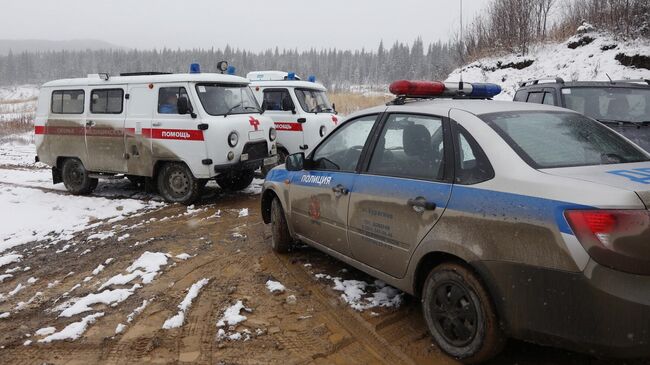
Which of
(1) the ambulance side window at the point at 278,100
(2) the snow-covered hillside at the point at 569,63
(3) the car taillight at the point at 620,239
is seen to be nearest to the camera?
(3) the car taillight at the point at 620,239

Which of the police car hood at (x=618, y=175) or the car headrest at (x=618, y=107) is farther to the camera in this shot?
the car headrest at (x=618, y=107)

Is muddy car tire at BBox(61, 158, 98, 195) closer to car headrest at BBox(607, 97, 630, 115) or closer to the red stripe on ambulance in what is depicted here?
the red stripe on ambulance

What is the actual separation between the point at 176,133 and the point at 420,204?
5.92 m

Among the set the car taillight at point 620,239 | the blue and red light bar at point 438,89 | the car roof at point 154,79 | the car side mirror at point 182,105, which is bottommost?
the car taillight at point 620,239

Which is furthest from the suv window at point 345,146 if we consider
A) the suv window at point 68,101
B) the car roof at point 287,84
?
the suv window at point 68,101

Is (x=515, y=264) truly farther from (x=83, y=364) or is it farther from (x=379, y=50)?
(x=379, y=50)

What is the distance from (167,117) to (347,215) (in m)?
5.28

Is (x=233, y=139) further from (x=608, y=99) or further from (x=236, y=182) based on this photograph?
(x=608, y=99)

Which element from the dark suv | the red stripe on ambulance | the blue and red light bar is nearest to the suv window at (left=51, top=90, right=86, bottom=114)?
the red stripe on ambulance

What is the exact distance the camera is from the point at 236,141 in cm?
813

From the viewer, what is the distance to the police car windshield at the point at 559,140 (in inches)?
114

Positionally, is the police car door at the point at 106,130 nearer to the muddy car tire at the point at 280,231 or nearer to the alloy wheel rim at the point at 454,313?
the muddy car tire at the point at 280,231

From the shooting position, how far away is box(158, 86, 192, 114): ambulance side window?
8078 mm

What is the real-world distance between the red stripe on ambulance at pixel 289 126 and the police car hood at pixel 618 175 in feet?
26.3
